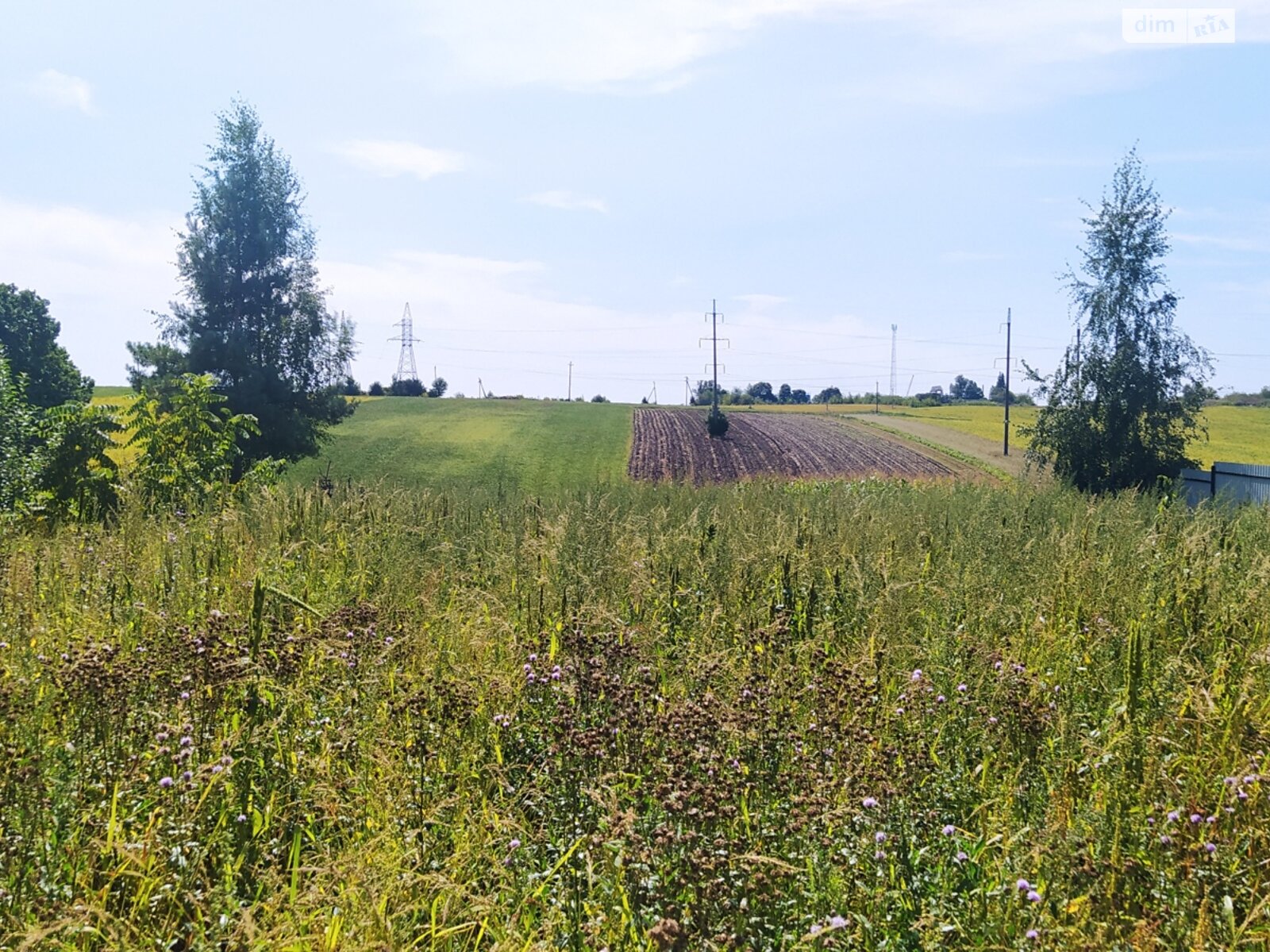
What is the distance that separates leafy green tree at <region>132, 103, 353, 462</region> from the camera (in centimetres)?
2653

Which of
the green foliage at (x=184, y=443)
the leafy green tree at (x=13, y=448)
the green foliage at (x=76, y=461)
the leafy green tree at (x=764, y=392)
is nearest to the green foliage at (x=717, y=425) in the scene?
the green foliage at (x=184, y=443)

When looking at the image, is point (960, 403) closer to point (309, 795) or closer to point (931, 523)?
point (931, 523)

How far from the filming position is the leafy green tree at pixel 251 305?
87.0 feet

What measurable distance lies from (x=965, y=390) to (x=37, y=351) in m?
108

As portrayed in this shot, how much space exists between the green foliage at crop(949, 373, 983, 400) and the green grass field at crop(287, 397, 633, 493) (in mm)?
74039

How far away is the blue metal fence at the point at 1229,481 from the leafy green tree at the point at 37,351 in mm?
42357

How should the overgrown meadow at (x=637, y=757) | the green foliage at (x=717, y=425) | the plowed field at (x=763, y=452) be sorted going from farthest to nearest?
the green foliage at (x=717, y=425) < the plowed field at (x=763, y=452) < the overgrown meadow at (x=637, y=757)

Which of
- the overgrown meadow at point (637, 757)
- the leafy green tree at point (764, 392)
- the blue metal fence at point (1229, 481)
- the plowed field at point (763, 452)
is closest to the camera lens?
the overgrown meadow at point (637, 757)

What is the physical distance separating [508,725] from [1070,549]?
15.3ft

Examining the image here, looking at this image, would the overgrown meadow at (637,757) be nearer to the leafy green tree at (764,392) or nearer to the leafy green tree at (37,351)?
the leafy green tree at (37,351)

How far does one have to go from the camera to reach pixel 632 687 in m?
3.77

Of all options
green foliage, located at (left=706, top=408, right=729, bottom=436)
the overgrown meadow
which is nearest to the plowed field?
green foliage, located at (left=706, top=408, right=729, bottom=436)

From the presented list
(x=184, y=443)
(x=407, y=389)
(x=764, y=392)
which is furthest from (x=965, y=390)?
(x=184, y=443)

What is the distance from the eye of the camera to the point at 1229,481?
2473cm
